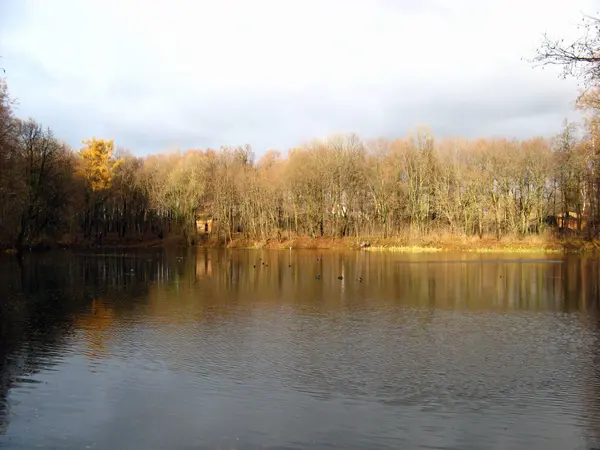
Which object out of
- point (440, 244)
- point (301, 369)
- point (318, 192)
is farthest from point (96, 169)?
point (301, 369)

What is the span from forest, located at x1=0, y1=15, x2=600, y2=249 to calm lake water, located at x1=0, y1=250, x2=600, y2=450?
108 ft

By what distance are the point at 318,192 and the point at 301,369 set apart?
177 ft

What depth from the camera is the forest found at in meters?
54.9

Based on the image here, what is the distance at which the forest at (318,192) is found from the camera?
54906 mm

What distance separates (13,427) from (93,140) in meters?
64.2

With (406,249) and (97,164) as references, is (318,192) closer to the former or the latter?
(406,249)

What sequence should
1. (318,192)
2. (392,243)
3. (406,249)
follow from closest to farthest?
(406,249) → (392,243) → (318,192)

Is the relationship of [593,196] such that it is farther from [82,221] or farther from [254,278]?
[82,221]

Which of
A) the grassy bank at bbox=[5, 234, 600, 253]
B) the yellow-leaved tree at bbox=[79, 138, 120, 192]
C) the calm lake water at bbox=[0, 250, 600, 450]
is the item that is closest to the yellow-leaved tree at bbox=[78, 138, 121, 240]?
the yellow-leaved tree at bbox=[79, 138, 120, 192]

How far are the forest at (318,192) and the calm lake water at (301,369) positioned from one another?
32940 mm

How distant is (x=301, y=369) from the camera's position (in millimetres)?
11656

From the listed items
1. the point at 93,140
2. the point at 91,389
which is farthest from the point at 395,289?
the point at 93,140

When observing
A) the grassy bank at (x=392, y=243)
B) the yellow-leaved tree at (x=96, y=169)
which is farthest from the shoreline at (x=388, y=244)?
the yellow-leaved tree at (x=96, y=169)

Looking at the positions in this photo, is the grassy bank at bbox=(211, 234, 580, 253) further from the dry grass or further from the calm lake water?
the calm lake water
